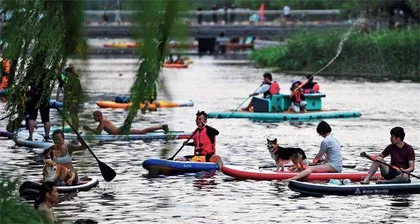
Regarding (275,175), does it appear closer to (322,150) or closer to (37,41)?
(322,150)

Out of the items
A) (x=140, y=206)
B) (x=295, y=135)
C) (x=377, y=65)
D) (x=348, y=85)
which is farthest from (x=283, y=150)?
(x=377, y=65)

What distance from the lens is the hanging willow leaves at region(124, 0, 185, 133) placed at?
11.1m

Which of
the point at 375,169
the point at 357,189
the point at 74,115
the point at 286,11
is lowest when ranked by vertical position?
the point at 357,189

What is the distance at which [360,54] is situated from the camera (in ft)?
234

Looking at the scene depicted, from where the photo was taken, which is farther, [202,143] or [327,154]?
[202,143]

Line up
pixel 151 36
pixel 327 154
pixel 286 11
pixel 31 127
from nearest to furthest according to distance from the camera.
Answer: pixel 151 36, pixel 327 154, pixel 31 127, pixel 286 11

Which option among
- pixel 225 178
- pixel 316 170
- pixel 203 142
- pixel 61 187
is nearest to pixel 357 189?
pixel 316 170

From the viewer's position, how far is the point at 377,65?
70.7 metres

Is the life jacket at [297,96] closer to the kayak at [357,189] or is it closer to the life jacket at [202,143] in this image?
the life jacket at [202,143]

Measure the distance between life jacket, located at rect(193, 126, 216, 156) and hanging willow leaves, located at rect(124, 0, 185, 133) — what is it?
1501cm

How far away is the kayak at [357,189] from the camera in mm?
23562

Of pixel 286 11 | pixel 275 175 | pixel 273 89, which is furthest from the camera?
pixel 286 11

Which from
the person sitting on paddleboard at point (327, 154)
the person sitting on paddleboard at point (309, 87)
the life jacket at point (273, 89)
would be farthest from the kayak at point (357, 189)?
the person sitting on paddleboard at point (309, 87)

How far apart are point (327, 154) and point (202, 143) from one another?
2.89 meters
